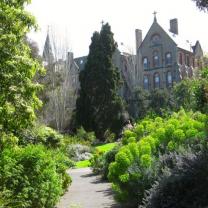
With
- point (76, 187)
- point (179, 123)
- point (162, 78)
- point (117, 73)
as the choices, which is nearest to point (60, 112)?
point (117, 73)

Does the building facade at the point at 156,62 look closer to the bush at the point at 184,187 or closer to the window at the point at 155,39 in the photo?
the window at the point at 155,39

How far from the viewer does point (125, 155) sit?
10.7 metres

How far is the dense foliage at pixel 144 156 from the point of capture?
9.91 metres

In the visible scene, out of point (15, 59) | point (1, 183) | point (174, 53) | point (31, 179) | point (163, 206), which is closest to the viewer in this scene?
point (163, 206)

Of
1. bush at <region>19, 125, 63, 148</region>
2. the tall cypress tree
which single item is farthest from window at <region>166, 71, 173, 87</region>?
bush at <region>19, 125, 63, 148</region>

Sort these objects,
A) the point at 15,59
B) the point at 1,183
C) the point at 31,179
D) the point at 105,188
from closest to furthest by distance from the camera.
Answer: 1. the point at 1,183
2. the point at 31,179
3. the point at 15,59
4. the point at 105,188

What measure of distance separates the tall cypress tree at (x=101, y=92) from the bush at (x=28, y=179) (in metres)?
32.9

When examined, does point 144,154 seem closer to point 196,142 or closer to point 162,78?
point 196,142

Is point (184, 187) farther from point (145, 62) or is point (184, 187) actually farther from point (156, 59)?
point (145, 62)

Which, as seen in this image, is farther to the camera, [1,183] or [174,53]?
[174,53]

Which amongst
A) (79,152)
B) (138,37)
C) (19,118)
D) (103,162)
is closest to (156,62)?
(138,37)

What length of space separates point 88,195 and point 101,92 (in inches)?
1237

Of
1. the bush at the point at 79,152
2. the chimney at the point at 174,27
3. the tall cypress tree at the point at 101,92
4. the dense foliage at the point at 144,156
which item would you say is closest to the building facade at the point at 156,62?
the chimney at the point at 174,27

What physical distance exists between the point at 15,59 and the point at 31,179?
9.20 ft
